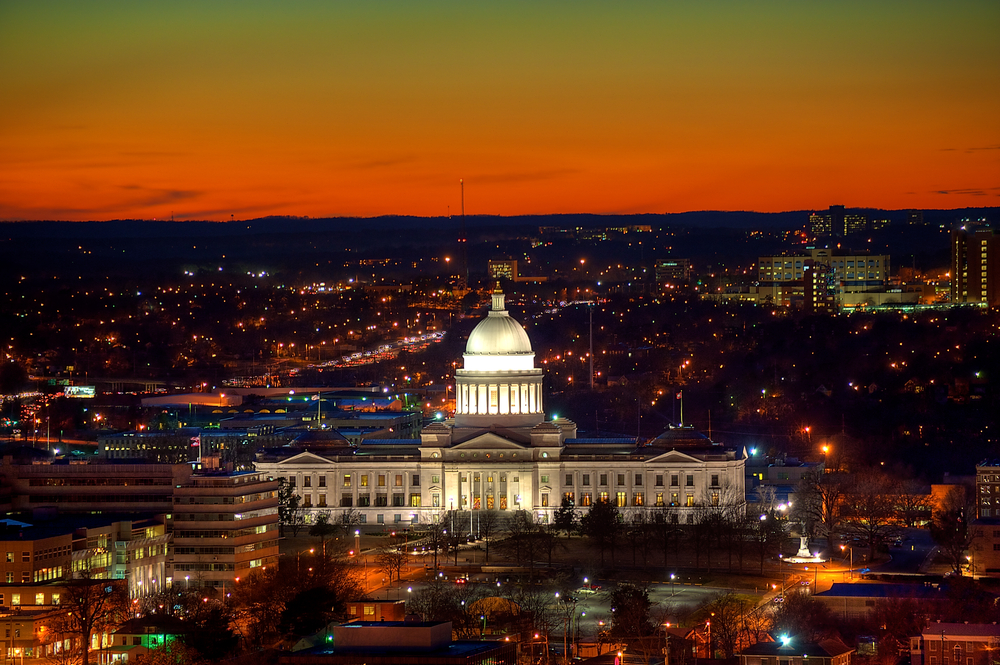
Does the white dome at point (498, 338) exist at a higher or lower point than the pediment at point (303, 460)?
higher

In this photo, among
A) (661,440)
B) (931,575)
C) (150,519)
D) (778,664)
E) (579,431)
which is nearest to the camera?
(778,664)

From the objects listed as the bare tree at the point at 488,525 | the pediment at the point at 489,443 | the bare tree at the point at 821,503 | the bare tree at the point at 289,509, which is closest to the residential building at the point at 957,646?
the bare tree at the point at 821,503

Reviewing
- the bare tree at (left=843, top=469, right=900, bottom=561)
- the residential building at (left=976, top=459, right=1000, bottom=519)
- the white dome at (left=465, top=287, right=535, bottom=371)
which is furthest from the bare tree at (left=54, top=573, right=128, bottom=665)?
the residential building at (left=976, top=459, right=1000, bottom=519)

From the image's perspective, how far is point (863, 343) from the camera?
17962cm

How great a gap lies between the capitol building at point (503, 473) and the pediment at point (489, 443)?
0.05 m

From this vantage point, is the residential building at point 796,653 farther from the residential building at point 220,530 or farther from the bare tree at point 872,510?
the residential building at point 220,530

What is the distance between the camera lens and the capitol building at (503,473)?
112562 millimetres

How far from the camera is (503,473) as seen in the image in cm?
11525

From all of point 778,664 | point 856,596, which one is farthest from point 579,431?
point 778,664

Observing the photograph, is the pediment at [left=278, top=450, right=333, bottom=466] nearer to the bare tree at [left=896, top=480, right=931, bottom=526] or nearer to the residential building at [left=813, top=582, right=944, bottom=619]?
the bare tree at [left=896, top=480, right=931, bottom=526]

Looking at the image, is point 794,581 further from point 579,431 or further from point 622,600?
point 579,431

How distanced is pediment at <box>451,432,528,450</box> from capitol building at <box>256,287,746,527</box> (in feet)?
0.17

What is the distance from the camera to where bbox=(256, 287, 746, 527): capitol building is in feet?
369

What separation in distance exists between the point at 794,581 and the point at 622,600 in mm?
11421
